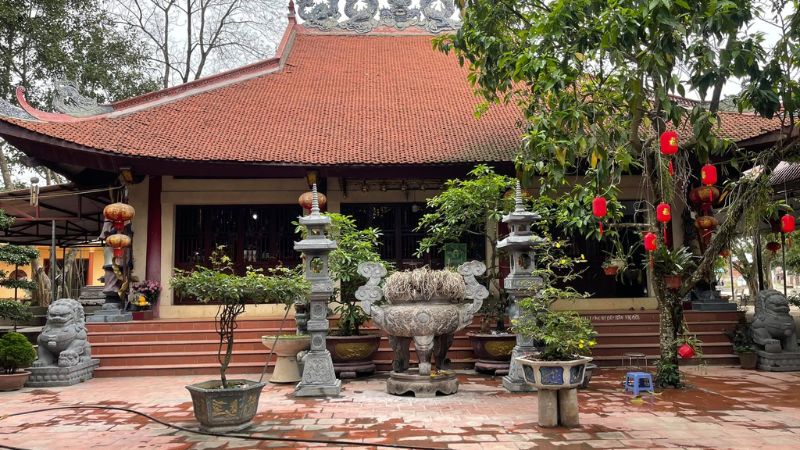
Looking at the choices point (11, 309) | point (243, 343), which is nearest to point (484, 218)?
point (243, 343)

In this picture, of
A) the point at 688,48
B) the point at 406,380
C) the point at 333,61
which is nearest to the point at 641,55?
the point at 688,48

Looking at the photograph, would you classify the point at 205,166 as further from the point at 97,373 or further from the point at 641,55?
the point at 641,55

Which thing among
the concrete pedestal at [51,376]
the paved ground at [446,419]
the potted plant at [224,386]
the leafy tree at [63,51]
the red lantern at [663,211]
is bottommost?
the paved ground at [446,419]

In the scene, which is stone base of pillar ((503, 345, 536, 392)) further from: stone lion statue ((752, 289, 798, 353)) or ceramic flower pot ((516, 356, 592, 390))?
stone lion statue ((752, 289, 798, 353))

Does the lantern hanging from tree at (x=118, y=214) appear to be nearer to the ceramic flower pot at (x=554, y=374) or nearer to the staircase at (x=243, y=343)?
the staircase at (x=243, y=343)

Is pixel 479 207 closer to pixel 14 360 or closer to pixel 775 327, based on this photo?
pixel 775 327

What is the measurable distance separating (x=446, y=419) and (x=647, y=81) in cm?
444

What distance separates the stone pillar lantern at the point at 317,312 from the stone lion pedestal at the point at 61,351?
3.31 metres

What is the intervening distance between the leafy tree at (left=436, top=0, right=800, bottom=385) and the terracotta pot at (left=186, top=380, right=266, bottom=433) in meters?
3.95

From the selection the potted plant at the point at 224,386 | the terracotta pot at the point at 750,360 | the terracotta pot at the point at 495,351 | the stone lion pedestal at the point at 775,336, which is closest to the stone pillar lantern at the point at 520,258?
the terracotta pot at the point at 495,351

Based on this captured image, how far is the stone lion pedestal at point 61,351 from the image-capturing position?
25.2 ft

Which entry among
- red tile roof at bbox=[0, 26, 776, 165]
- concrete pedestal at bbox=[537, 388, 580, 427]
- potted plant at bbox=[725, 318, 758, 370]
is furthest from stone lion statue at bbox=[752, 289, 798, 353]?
concrete pedestal at bbox=[537, 388, 580, 427]

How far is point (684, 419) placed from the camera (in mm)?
5332

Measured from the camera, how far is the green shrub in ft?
23.9
